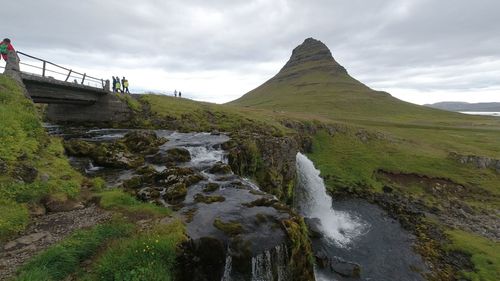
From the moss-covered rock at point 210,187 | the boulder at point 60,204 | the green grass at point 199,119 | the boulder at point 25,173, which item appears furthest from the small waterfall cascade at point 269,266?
the green grass at point 199,119

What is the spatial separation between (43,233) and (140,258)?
4945 millimetres

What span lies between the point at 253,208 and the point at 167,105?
Result: 42.8 m

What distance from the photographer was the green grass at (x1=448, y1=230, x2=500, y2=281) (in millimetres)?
27133

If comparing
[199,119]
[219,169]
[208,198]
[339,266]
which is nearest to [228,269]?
[208,198]

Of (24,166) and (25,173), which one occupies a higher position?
(24,166)

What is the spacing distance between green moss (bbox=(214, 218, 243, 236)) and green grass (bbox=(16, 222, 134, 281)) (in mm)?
3950

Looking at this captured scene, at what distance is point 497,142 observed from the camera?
81.7m

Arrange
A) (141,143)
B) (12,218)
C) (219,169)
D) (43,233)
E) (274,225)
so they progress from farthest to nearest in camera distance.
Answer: (141,143) → (219,169) → (274,225) → (12,218) → (43,233)

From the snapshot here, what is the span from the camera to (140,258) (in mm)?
10977

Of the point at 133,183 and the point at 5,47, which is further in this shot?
the point at 5,47

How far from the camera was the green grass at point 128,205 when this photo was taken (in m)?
14.9

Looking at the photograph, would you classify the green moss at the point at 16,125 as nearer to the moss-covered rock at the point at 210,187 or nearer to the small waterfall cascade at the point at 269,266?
the moss-covered rock at the point at 210,187

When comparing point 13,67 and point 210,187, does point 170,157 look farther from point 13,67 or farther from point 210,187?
point 13,67

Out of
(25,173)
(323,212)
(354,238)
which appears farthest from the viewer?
(323,212)
